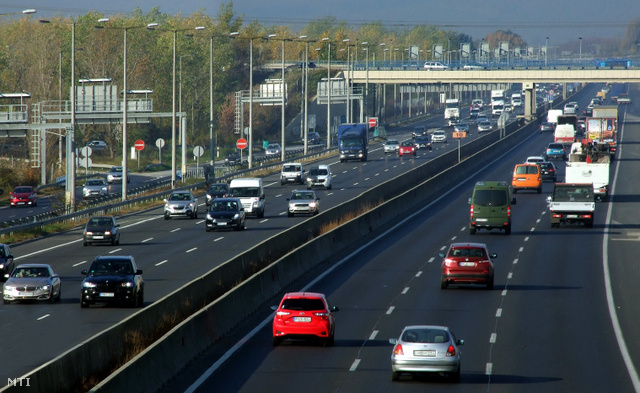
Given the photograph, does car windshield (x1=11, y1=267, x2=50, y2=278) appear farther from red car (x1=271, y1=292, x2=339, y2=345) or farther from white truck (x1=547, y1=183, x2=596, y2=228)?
white truck (x1=547, y1=183, x2=596, y2=228)

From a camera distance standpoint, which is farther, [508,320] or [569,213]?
[569,213]

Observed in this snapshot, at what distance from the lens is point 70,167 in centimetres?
6462

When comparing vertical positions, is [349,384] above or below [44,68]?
below

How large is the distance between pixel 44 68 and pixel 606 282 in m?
105

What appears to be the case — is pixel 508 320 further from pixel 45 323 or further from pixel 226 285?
pixel 45 323

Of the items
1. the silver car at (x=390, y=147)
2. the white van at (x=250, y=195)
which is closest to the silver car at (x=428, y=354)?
the white van at (x=250, y=195)

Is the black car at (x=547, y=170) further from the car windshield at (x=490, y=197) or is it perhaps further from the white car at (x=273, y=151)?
the white car at (x=273, y=151)

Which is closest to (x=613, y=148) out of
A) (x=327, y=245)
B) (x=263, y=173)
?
(x=263, y=173)

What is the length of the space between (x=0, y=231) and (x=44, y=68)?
278ft

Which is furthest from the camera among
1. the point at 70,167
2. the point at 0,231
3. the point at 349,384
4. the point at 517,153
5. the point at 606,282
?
the point at 517,153

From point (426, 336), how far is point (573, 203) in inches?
1355

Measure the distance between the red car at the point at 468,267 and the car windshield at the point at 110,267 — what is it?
10.1m

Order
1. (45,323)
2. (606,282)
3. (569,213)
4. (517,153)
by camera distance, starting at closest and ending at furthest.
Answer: (45,323) → (606,282) → (569,213) → (517,153)

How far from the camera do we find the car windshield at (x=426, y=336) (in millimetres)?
21578
